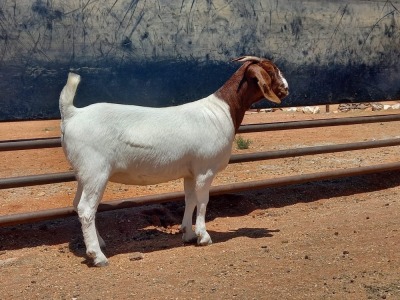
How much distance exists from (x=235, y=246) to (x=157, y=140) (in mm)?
1236

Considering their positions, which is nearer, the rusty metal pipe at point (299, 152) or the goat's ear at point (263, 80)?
the goat's ear at point (263, 80)

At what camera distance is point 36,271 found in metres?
6.02

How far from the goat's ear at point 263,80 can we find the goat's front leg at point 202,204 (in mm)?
914

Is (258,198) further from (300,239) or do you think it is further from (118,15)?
(118,15)

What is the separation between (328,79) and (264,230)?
2.68 meters

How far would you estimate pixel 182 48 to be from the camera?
7.83 meters

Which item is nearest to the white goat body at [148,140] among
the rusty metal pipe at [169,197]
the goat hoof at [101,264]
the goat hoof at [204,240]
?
the goat hoof at [204,240]

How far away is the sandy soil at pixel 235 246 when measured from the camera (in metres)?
5.37

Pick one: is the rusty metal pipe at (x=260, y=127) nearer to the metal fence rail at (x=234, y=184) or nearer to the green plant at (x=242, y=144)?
the metal fence rail at (x=234, y=184)

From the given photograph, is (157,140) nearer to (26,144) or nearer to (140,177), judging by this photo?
(140,177)

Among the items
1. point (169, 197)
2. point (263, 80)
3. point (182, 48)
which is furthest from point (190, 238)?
point (182, 48)

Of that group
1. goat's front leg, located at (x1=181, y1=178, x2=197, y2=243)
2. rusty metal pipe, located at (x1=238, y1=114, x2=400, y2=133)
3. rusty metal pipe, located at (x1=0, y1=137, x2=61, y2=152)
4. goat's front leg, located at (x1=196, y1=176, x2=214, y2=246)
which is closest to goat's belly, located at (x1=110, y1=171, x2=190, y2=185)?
goat's front leg, located at (x1=196, y1=176, x2=214, y2=246)

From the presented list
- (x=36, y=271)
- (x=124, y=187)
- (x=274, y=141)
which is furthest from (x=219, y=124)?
(x=274, y=141)

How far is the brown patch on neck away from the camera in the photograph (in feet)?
22.0
